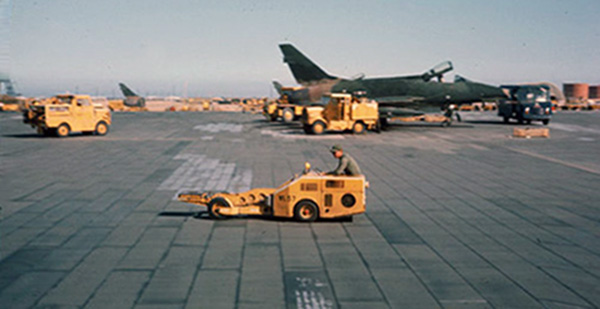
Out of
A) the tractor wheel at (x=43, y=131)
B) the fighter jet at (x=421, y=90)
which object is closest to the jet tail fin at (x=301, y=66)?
the fighter jet at (x=421, y=90)

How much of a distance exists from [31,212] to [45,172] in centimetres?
677

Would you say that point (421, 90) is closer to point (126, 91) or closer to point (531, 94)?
point (531, 94)

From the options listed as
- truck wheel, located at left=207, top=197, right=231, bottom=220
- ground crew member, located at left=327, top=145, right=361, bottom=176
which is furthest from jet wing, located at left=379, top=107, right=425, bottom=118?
truck wheel, located at left=207, top=197, right=231, bottom=220

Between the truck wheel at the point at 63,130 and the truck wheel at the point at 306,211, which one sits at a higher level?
the truck wheel at the point at 63,130

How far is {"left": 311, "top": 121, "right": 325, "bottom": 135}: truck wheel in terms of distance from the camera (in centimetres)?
3434

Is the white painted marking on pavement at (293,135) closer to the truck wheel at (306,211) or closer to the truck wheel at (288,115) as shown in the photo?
the truck wheel at (288,115)

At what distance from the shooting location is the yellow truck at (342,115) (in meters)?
33.5

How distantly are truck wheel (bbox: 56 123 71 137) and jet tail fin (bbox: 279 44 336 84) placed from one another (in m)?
22.5

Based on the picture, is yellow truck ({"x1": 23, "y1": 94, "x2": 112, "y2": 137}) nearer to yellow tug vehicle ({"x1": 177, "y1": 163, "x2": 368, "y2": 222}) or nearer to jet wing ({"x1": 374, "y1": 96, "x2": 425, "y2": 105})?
jet wing ({"x1": 374, "y1": 96, "x2": 425, "y2": 105})

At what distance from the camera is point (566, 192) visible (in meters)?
16.0

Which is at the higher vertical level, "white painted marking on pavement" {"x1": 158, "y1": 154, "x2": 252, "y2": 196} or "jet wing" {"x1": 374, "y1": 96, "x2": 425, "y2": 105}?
"jet wing" {"x1": 374, "y1": 96, "x2": 425, "y2": 105}

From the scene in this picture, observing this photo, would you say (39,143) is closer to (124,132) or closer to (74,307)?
(124,132)

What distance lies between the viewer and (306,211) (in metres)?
11.8

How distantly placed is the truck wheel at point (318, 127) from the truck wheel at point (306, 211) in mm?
22854
